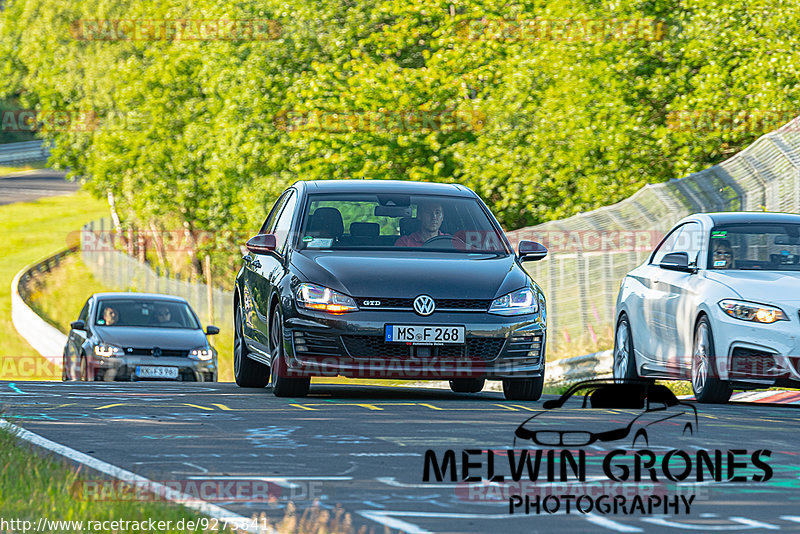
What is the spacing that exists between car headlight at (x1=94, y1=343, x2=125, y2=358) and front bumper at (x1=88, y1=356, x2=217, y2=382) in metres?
0.06

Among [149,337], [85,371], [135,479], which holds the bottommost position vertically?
[85,371]

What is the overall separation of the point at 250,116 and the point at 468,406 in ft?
99.1

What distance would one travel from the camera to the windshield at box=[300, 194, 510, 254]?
13.0 meters

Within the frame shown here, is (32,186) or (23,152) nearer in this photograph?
(32,186)

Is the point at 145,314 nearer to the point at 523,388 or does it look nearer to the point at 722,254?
the point at 722,254

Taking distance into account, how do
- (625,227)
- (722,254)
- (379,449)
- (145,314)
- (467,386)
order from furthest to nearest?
(145,314), (625,227), (467,386), (722,254), (379,449)

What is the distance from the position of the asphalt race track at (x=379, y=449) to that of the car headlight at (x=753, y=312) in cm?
76

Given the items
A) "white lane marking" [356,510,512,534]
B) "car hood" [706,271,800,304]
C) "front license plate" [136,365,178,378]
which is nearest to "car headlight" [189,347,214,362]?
"front license plate" [136,365,178,378]

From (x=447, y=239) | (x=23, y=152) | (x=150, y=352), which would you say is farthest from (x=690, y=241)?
(x=23, y=152)

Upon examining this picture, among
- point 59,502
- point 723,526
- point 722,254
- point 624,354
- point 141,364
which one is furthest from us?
point 141,364

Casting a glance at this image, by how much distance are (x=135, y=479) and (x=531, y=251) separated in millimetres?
6222

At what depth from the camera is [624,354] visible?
1566cm

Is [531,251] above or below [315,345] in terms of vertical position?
above

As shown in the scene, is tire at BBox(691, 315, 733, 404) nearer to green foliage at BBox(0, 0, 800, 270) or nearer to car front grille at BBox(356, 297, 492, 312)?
car front grille at BBox(356, 297, 492, 312)
